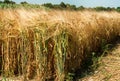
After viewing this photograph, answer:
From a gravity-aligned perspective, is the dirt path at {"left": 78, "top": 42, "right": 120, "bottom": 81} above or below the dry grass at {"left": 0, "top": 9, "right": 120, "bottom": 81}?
below

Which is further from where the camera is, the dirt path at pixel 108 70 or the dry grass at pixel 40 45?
the dirt path at pixel 108 70

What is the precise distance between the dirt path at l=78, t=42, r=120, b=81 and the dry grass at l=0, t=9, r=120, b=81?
0.34m

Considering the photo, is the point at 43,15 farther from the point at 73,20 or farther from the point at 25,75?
the point at 25,75

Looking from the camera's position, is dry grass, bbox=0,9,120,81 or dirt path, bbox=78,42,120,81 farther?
dirt path, bbox=78,42,120,81

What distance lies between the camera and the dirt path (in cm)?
611

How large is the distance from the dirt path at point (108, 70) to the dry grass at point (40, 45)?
335 mm

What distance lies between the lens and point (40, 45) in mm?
5566

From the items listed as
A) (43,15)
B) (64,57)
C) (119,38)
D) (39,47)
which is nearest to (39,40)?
(39,47)

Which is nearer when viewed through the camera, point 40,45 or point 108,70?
point 40,45

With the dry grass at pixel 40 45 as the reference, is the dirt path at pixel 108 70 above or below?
below

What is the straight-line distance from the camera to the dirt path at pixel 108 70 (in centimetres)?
611

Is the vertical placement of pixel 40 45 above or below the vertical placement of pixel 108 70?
above

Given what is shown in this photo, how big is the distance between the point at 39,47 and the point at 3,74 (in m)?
0.85

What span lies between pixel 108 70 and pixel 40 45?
160 cm
